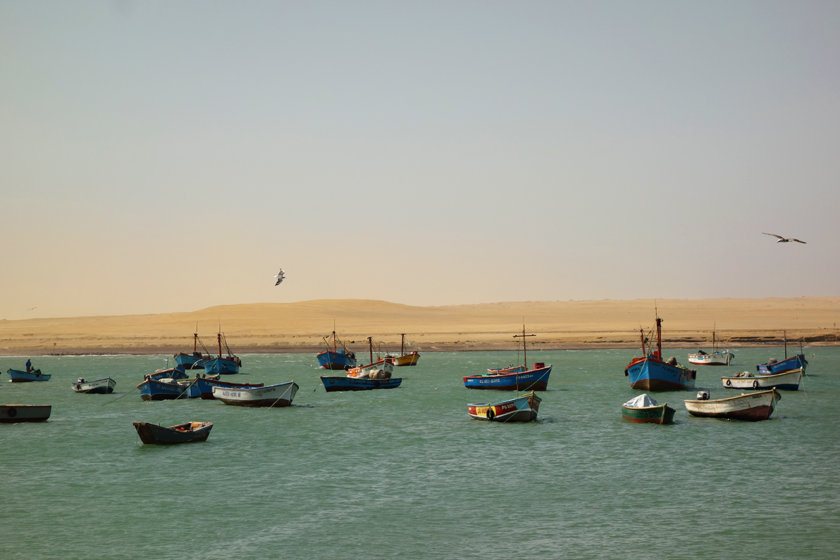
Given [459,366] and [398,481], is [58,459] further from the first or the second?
[459,366]

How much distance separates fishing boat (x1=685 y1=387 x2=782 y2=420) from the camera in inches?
1861

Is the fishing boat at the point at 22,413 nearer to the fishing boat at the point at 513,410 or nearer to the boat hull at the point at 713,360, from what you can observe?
the fishing boat at the point at 513,410

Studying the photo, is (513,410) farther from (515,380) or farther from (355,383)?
(355,383)

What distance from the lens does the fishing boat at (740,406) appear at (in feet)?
155

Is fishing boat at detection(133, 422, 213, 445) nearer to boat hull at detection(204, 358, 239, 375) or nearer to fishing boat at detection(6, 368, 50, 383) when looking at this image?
boat hull at detection(204, 358, 239, 375)

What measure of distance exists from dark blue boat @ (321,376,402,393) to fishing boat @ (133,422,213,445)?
86.1 feet

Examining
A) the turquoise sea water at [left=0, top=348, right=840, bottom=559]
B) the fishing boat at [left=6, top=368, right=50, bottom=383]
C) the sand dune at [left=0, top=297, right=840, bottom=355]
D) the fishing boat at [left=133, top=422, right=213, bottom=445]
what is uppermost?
the sand dune at [left=0, top=297, right=840, bottom=355]

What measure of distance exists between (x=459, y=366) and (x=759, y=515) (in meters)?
71.0

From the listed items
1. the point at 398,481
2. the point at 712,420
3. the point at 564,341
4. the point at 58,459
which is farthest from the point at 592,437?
the point at 564,341

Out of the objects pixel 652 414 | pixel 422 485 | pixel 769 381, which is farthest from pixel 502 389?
pixel 422 485

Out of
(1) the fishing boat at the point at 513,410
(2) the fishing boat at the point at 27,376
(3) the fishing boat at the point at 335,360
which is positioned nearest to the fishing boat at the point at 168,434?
(1) the fishing boat at the point at 513,410

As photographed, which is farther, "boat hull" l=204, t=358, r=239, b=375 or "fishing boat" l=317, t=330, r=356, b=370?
"fishing boat" l=317, t=330, r=356, b=370

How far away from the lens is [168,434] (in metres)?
42.2

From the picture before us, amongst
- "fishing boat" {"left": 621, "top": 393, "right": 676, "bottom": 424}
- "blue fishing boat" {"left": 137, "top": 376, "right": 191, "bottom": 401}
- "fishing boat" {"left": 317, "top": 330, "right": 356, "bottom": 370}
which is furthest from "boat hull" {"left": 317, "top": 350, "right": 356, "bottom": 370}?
"fishing boat" {"left": 621, "top": 393, "right": 676, "bottom": 424}
